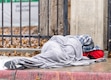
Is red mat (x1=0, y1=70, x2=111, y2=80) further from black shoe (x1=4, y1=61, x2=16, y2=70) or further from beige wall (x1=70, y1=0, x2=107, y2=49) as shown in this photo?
beige wall (x1=70, y1=0, x2=107, y2=49)

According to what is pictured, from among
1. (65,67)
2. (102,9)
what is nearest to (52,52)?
(65,67)

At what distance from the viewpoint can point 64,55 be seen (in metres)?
7.05

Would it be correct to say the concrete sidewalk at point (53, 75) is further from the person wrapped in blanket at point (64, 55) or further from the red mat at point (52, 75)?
the person wrapped in blanket at point (64, 55)

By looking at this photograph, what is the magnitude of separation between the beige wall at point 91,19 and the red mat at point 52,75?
279 centimetres

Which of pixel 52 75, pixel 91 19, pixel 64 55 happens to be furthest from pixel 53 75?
pixel 91 19

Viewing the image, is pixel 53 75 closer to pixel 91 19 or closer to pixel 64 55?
pixel 64 55

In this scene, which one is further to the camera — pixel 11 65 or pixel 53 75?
pixel 11 65

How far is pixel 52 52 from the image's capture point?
6.89 meters

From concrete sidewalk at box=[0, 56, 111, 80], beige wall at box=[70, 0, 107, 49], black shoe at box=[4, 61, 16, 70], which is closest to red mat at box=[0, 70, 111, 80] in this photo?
concrete sidewalk at box=[0, 56, 111, 80]

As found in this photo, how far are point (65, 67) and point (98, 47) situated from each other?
1.34 m

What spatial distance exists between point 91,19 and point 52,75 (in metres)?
3.01

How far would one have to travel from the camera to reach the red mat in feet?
18.5

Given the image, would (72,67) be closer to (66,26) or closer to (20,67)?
(20,67)

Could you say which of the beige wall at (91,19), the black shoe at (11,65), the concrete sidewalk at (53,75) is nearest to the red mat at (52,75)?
the concrete sidewalk at (53,75)
